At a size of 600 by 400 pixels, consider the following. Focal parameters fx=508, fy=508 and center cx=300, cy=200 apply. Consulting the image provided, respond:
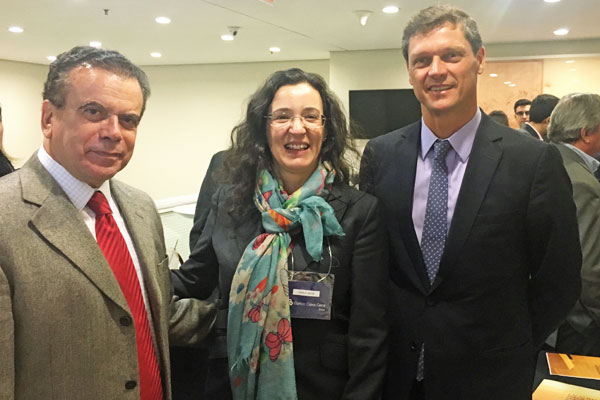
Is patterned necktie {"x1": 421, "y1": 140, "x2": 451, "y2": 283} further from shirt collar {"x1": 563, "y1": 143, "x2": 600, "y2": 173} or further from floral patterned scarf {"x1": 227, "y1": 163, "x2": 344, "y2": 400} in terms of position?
shirt collar {"x1": 563, "y1": 143, "x2": 600, "y2": 173}

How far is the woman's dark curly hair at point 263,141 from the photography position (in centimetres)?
169

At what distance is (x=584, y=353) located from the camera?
2559 millimetres

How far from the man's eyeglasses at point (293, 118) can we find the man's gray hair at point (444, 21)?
1.40 feet

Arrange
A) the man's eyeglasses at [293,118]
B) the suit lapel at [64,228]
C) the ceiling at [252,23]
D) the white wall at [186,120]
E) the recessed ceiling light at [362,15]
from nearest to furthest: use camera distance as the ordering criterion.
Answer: the suit lapel at [64,228], the man's eyeglasses at [293,118], the ceiling at [252,23], the recessed ceiling light at [362,15], the white wall at [186,120]

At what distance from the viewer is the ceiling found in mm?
5402

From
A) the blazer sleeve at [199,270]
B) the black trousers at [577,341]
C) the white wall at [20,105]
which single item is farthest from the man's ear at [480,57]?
the white wall at [20,105]

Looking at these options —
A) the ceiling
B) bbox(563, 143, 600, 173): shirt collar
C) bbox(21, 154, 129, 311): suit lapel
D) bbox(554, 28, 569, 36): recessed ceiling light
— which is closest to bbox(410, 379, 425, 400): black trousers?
bbox(21, 154, 129, 311): suit lapel

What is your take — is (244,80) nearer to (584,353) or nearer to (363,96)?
(363,96)

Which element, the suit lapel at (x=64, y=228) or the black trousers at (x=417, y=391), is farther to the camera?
the black trousers at (x=417, y=391)

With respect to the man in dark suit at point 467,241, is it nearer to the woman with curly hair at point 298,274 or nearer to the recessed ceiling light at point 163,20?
the woman with curly hair at point 298,274

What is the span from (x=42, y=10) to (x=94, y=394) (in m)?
5.66

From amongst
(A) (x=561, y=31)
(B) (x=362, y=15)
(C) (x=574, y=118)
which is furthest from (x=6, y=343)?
(A) (x=561, y=31)

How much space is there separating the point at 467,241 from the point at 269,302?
642 millimetres

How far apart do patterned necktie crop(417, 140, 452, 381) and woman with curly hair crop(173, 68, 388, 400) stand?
15 centimetres
